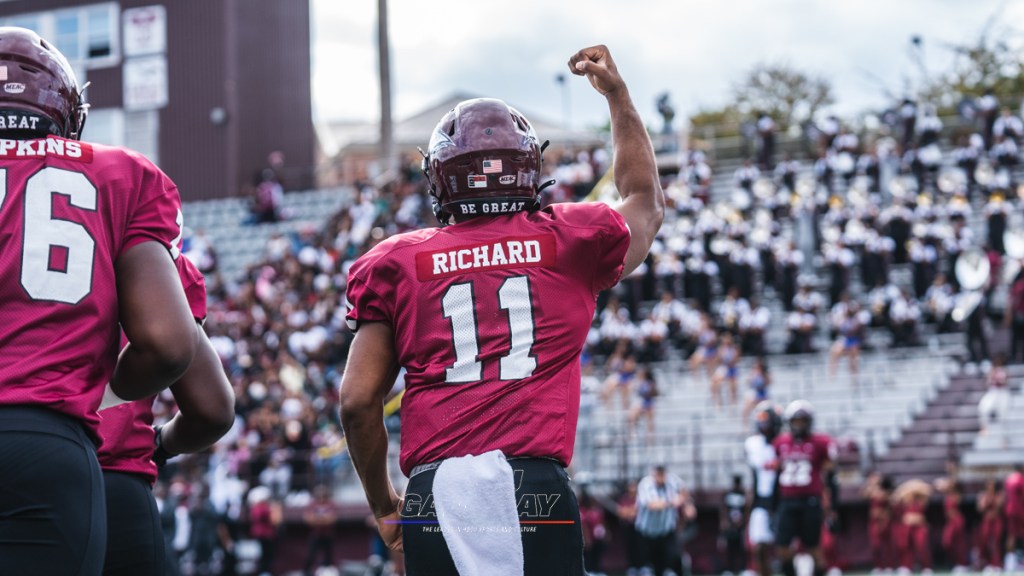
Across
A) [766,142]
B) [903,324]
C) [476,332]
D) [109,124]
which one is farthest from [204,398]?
[109,124]

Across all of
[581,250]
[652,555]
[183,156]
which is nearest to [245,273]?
[183,156]

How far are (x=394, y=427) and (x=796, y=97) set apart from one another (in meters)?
35.1

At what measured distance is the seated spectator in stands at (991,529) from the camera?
17125 millimetres

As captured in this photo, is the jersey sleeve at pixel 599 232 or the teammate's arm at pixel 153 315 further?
the jersey sleeve at pixel 599 232

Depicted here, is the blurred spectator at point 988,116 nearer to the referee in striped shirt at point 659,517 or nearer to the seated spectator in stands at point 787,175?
the seated spectator in stands at point 787,175

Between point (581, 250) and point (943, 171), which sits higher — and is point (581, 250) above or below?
below

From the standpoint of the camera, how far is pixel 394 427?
20297 mm

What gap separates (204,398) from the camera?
387 cm

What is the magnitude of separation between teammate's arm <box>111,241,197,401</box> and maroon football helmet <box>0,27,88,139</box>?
0.40 meters

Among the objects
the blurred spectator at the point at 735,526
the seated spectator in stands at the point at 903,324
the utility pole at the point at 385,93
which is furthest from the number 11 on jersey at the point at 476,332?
the utility pole at the point at 385,93

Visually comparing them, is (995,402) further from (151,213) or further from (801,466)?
(151,213)

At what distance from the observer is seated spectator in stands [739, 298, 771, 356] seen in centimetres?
2259

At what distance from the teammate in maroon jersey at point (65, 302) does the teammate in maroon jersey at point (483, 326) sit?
60 cm

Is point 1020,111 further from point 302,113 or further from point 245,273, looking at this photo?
point 302,113
